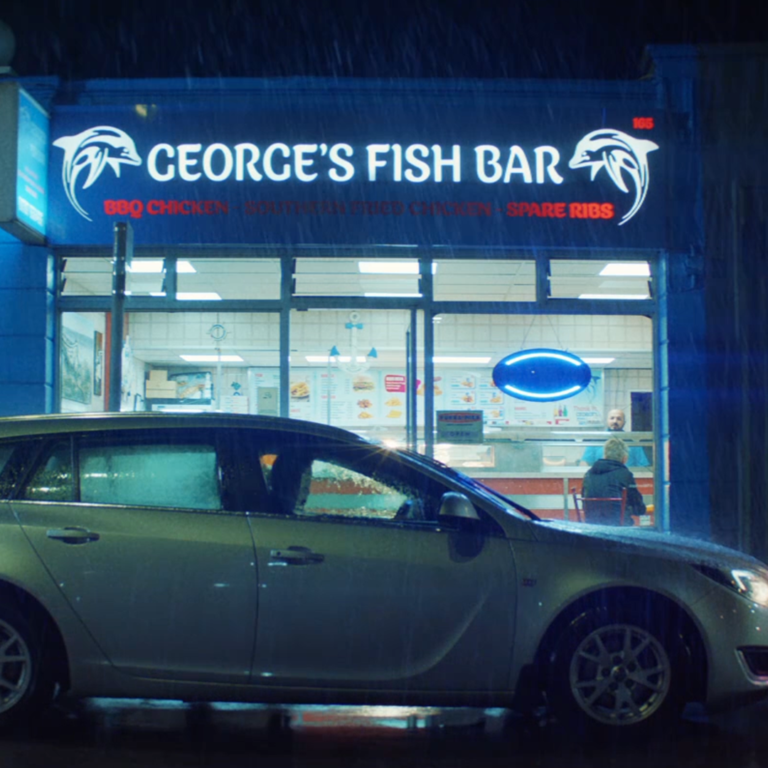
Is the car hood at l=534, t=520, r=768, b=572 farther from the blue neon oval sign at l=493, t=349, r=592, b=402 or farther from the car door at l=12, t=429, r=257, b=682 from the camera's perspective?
the blue neon oval sign at l=493, t=349, r=592, b=402

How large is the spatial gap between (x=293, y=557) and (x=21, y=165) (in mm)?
6862

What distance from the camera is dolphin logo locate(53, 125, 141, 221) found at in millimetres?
10867

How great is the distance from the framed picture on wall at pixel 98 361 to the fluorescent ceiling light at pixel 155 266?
0.94 meters

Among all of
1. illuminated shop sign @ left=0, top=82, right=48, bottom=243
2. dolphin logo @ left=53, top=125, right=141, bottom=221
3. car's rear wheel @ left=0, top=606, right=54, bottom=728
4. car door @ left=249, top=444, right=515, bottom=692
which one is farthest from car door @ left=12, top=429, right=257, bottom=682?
dolphin logo @ left=53, top=125, right=141, bottom=221

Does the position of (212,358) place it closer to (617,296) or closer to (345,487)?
(617,296)

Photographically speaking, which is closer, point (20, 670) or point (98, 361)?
point (20, 670)

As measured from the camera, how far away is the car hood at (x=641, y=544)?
4.87 meters

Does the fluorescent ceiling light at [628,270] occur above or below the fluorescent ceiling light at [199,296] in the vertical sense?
above

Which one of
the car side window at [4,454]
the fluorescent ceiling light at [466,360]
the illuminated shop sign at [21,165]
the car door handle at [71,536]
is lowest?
the car door handle at [71,536]

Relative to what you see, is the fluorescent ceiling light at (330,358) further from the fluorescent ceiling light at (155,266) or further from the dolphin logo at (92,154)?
the dolphin logo at (92,154)

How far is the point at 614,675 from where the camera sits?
4754mm

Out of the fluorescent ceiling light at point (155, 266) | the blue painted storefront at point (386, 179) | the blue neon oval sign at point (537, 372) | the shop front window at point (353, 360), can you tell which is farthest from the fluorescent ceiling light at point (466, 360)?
the fluorescent ceiling light at point (155, 266)

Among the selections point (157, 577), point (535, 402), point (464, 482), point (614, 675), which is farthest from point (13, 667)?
point (535, 402)

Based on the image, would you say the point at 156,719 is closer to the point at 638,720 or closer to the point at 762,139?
the point at 638,720
